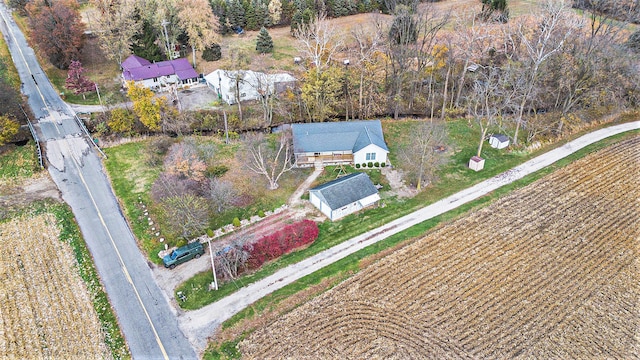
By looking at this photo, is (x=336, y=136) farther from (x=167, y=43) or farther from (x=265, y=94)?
(x=167, y=43)

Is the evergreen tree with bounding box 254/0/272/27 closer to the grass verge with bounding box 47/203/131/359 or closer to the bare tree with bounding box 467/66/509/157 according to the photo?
the bare tree with bounding box 467/66/509/157

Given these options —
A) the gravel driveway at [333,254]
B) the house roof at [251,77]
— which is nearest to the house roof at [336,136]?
the gravel driveway at [333,254]

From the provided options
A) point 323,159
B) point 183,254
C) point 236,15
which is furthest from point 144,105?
point 236,15

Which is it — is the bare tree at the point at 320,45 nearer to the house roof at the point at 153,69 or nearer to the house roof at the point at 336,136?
the house roof at the point at 336,136

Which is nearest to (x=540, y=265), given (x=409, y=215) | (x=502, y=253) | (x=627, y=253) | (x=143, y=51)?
(x=502, y=253)

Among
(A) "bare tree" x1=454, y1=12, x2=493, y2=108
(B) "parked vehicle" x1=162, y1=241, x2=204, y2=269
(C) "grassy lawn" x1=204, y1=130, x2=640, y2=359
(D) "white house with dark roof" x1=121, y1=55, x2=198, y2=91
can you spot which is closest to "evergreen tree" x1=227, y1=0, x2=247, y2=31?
(D) "white house with dark roof" x1=121, y1=55, x2=198, y2=91

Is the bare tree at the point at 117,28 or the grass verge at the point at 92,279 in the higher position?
the bare tree at the point at 117,28

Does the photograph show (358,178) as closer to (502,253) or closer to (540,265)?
(502,253)
